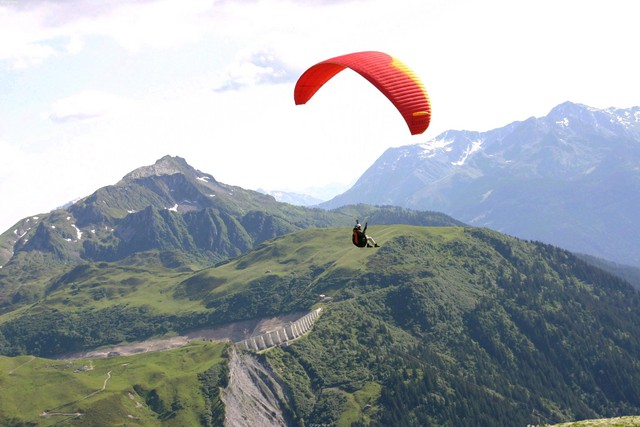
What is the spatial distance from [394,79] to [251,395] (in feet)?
436

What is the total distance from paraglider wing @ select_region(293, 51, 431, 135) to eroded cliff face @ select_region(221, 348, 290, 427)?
116890 mm

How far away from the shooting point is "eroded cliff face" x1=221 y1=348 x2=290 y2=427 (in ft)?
533

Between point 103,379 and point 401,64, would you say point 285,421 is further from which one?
point 401,64

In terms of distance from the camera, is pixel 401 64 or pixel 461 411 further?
pixel 461 411

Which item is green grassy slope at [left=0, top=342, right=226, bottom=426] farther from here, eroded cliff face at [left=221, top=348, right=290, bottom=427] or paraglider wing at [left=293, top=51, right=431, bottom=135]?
paraglider wing at [left=293, top=51, right=431, bottom=135]

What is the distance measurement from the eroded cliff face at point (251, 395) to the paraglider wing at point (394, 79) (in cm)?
11689

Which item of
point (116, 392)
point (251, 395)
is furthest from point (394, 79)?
point (116, 392)

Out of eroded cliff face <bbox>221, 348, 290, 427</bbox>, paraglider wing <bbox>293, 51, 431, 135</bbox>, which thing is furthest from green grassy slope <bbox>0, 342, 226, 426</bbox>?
paraglider wing <bbox>293, 51, 431, 135</bbox>

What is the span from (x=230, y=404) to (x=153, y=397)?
21.9 m

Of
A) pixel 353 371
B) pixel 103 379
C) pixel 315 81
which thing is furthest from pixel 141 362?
pixel 315 81

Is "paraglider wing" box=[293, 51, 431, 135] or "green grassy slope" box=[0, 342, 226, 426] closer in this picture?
"paraglider wing" box=[293, 51, 431, 135]

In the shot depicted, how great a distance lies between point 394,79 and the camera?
53562 millimetres

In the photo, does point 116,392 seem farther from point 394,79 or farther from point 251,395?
point 394,79

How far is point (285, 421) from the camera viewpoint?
173875 millimetres
